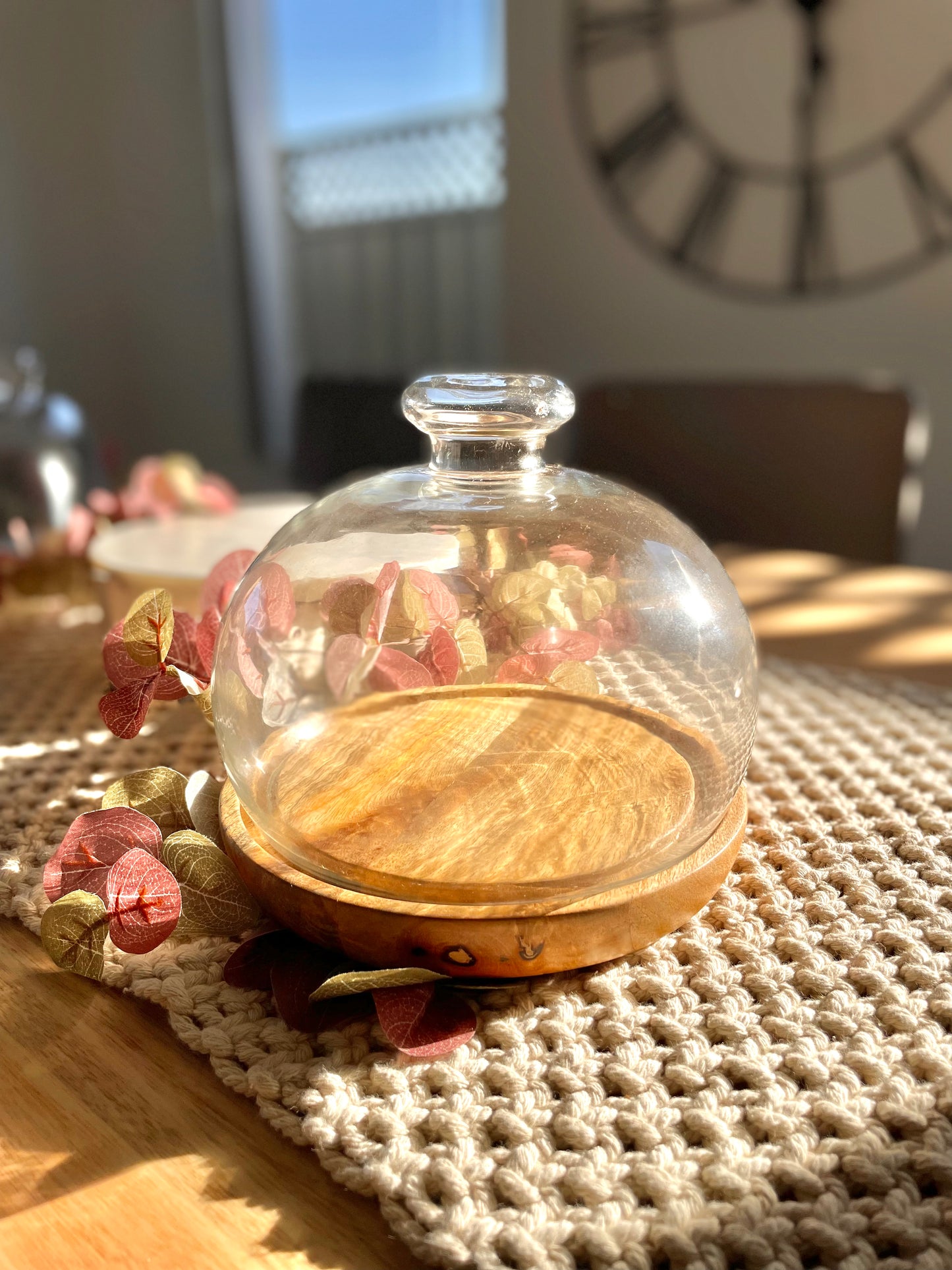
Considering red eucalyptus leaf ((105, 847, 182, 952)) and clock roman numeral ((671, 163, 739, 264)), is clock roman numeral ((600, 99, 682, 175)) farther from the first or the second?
red eucalyptus leaf ((105, 847, 182, 952))

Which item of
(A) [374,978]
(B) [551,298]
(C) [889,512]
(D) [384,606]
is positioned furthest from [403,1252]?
(B) [551,298]

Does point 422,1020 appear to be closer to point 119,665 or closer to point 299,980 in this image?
point 299,980

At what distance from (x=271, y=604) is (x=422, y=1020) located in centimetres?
18

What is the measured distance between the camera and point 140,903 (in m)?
0.39

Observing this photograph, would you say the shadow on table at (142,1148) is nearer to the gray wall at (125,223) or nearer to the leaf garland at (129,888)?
the leaf garland at (129,888)

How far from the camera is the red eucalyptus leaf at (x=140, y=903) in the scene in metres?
0.39

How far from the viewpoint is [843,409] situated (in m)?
1.36

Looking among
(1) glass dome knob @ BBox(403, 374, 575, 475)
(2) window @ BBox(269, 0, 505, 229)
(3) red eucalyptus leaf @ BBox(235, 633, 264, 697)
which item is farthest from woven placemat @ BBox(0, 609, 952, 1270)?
(2) window @ BBox(269, 0, 505, 229)

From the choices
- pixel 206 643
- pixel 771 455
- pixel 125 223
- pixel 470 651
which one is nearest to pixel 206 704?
pixel 206 643

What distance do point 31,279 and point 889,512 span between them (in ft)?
9.54

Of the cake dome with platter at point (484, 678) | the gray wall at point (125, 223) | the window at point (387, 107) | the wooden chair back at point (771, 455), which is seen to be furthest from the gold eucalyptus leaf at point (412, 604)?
the gray wall at point (125, 223)

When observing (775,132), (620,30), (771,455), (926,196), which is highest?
(620,30)

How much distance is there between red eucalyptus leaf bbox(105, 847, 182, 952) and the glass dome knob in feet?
0.65

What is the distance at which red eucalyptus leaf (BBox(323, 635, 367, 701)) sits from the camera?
1.36 feet
